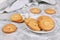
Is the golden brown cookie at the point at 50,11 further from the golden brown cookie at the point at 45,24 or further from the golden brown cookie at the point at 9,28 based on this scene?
the golden brown cookie at the point at 9,28

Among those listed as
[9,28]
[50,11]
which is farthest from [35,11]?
[9,28]

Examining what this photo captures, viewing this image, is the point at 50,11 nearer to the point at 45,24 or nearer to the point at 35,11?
the point at 35,11

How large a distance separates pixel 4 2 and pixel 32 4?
206 millimetres

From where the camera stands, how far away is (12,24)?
2.54ft

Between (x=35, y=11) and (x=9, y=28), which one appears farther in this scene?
(x=35, y=11)

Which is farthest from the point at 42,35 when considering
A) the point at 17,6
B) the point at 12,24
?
the point at 17,6

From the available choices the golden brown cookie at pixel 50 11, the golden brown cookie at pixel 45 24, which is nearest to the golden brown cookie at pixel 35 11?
the golden brown cookie at pixel 50 11

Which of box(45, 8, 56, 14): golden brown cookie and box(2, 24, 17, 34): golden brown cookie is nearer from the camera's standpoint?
box(2, 24, 17, 34): golden brown cookie

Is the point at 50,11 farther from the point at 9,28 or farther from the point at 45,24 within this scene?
the point at 9,28

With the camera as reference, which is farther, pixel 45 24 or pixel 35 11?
pixel 35 11

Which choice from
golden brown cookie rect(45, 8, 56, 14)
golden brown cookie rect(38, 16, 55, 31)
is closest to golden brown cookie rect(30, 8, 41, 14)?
golden brown cookie rect(45, 8, 56, 14)

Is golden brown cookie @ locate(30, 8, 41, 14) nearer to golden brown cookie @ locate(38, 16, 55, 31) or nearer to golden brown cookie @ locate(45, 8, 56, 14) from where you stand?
golden brown cookie @ locate(45, 8, 56, 14)

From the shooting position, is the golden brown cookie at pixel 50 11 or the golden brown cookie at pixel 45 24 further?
the golden brown cookie at pixel 50 11

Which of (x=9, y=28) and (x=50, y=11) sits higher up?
(x=50, y=11)
